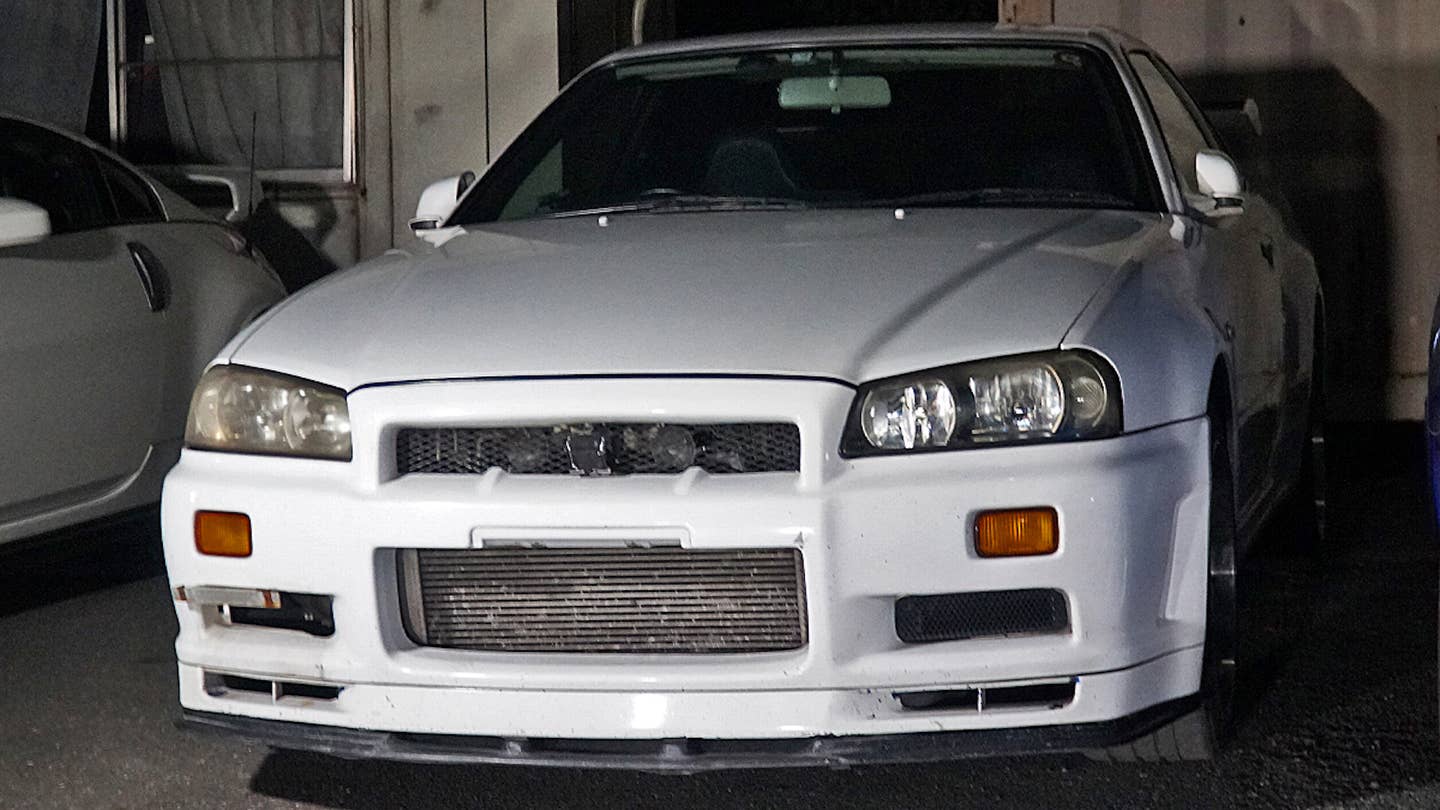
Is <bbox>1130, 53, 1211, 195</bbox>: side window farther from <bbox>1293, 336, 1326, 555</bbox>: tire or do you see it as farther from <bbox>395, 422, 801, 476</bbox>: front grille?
<bbox>395, 422, 801, 476</bbox>: front grille

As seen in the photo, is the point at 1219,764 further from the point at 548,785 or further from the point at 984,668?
the point at 548,785

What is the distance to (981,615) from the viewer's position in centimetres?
347

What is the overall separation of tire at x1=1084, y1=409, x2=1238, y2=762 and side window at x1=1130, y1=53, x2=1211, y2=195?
101 centimetres

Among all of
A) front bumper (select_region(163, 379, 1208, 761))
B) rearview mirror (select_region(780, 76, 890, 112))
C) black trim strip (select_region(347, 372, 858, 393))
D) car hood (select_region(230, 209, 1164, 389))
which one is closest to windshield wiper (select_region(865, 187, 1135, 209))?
car hood (select_region(230, 209, 1164, 389))

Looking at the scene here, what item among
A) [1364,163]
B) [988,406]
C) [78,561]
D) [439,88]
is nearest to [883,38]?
[988,406]

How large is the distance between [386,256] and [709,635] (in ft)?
4.61

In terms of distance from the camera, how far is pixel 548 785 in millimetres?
4172

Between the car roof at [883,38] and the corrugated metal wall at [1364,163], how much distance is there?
11.6ft

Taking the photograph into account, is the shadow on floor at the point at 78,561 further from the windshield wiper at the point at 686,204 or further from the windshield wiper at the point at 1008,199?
the windshield wiper at the point at 1008,199

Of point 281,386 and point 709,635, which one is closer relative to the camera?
point 709,635

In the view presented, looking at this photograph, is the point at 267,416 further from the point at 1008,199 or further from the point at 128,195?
the point at 128,195

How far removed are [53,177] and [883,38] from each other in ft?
7.36

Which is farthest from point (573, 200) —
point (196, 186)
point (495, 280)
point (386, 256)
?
point (196, 186)

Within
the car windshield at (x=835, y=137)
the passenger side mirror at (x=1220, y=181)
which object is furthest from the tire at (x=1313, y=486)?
the car windshield at (x=835, y=137)
